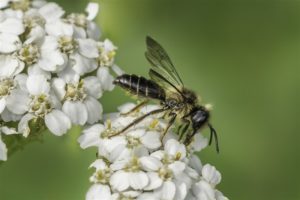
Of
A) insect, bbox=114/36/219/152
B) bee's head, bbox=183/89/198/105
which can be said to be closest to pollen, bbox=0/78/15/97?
insect, bbox=114/36/219/152

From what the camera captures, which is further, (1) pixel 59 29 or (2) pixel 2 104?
(1) pixel 59 29

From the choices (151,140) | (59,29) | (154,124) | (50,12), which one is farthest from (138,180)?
(50,12)

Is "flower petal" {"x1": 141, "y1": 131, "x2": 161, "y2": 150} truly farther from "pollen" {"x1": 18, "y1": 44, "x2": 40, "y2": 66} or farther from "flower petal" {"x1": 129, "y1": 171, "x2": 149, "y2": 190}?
"pollen" {"x1": 18, "y1": 44, "x2": 40, "y2": 66}

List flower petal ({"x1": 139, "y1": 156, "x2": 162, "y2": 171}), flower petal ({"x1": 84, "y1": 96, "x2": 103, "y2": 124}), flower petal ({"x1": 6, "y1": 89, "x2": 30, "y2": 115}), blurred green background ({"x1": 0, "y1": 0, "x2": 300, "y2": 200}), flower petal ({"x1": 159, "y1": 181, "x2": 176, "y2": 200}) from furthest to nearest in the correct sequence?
blurred green background ({"x1": 0, "y1": 0, "x2": 300, "y2": 200}) → flower petal ({"x1": 84, "y1": 96, "x2": 103, "y2": 124}) → flower petal ({"x1": 6, "y1": 89, "x2": 30, "y2": 115}) → flower petal ({"x1": 139, "y1": 156, "x2": 162, "y2": 171}) → flower petal ({"x1": 159, "y1": 181, "x2": 176, "y2": 200})

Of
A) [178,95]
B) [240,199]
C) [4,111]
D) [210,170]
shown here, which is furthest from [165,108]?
[240,199]

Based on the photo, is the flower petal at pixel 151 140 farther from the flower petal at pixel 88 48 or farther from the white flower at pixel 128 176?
the flower petal at pixel 88 48

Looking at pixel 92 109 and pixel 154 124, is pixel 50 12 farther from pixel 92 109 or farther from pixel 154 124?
pixel 154 124

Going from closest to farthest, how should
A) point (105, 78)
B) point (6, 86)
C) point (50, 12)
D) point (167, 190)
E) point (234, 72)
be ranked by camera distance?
point (167, 190), point (6, 86), point (105, 78), point (50, 12), point (234, 72)
